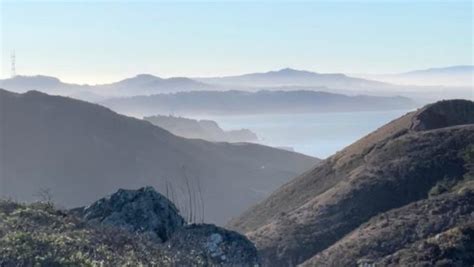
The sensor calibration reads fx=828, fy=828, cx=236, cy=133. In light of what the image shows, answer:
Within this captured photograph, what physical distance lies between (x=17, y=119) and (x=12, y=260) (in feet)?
266

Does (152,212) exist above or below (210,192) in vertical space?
above

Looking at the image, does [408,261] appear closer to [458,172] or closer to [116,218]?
[116,218]

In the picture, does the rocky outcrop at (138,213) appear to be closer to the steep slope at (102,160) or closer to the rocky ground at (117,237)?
the rocky ground at (117,237)

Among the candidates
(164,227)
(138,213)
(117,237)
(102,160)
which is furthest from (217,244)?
(102,160)

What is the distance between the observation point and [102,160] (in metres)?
87.8

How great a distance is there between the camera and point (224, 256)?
1605 centimetres

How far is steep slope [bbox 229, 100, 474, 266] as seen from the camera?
113 feet

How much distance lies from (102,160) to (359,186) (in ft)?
177

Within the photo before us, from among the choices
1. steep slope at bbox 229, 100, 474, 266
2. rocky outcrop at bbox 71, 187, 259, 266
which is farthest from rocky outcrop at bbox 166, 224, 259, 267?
steep slope at bbox 229, 100, 474, 266

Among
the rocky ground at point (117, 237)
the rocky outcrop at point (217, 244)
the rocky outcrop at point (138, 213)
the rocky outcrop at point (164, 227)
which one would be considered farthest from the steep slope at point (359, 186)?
the rocky outcrop at point (217, 244)

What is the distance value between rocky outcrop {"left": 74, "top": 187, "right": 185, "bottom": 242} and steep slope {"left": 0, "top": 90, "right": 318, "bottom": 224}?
5651 centimetres

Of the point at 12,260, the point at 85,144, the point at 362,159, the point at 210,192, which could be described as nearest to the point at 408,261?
the point at 12,260

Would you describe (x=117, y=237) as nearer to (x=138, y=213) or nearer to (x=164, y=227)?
(x=164, y=227)

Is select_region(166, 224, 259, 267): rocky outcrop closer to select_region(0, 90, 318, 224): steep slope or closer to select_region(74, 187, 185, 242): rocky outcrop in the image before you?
select_region(74, 187, 185, 242): rocky outcrop
